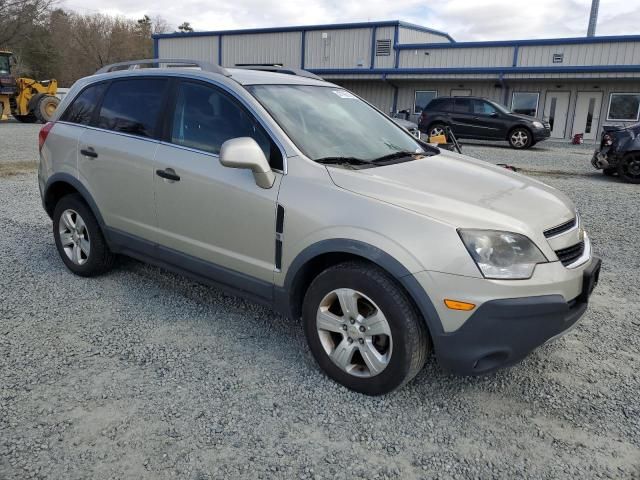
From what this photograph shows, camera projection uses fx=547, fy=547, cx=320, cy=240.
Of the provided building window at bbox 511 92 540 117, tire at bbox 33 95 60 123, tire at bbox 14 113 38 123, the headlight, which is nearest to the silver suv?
the headlight

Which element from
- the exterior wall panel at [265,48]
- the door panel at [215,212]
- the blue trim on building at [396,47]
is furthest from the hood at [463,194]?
the exterior wall panel at [265,48]

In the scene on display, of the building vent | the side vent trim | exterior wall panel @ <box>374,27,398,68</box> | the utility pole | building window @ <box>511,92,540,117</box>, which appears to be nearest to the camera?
the side vent trim

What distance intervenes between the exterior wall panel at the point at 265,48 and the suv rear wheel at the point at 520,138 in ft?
46.9

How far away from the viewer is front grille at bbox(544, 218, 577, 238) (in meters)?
2.93

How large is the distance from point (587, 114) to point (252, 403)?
24.4 meters

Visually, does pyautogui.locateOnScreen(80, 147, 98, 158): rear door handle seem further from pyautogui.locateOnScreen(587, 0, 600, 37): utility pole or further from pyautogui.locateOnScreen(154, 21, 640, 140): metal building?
pyautogui.locateOnScreen(587, 0, 600, 37): utility pole

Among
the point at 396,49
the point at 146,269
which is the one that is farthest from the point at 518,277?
the point at 396,49

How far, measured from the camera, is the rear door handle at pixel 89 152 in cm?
437

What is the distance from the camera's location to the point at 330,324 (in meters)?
3.09

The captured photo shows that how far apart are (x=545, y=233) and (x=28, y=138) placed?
61.3ft

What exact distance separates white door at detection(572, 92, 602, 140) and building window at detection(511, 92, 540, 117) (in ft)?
5.69

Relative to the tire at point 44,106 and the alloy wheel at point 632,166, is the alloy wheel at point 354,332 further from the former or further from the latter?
the tire at point 44,106

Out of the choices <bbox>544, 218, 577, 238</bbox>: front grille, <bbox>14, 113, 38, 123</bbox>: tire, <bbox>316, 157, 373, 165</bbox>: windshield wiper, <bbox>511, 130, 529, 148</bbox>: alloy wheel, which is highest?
<bbox>316, 157, 373, 165</bbox>: windshield wiper

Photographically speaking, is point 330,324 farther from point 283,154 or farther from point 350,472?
point 283,154
